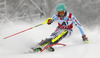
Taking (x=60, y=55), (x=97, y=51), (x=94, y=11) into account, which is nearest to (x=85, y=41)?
(x=97, y=51)

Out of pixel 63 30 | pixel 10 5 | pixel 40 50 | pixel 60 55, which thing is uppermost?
pixel 10 5

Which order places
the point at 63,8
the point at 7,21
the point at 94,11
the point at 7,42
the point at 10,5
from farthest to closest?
1. the point at 10,5
2. the point at 94,11
3. the point at 7,21
4. the point at 7,42
5. the point at 63,8

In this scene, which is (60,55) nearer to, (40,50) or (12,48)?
(40,50)

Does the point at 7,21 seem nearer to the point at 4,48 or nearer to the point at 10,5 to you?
the point at 4,48

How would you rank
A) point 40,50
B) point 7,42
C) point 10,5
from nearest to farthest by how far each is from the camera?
point 40,50 → point 7,42 → point 10,5

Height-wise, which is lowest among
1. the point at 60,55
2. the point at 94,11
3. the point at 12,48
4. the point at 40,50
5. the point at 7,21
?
the point at 60,55

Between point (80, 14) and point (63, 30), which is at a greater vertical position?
point (80, 14)

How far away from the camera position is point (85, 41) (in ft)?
14.9

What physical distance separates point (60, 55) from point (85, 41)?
1264 millimetres

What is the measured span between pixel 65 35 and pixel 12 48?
145 cm

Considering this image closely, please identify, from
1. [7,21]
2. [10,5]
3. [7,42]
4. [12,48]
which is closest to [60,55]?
[12,48]

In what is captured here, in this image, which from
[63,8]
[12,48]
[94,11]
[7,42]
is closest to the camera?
[63,8]

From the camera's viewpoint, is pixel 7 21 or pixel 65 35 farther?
pixel 7 21

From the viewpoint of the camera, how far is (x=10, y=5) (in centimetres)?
1978
